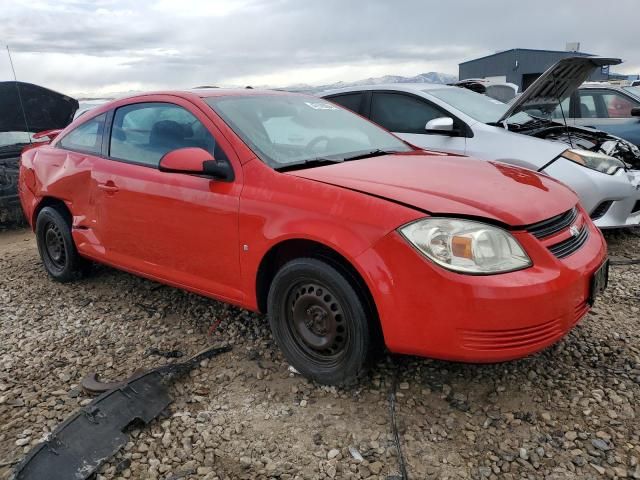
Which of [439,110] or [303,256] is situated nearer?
[303,256]

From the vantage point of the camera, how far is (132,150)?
11.9ft

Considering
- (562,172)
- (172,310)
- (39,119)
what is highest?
(39,119)

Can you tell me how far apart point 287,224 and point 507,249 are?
1.03 m

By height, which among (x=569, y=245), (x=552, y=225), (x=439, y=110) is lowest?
(x=569, y=245)

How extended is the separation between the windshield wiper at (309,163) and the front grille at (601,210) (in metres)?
2.69

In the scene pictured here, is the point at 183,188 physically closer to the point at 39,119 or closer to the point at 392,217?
the point at 392,217

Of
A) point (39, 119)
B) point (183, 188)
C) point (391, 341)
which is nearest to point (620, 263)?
point (391, 341)

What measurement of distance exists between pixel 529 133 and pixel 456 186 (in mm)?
3135

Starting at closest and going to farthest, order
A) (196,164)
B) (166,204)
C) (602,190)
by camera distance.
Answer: (196,164) → (166,204) → (602,190)

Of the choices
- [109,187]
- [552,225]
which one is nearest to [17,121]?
[109,187]

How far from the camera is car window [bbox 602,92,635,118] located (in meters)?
7.86

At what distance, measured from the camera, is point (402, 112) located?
5609 millimetres

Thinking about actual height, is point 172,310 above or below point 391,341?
below

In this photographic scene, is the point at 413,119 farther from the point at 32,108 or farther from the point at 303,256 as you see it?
the point at 32,108
